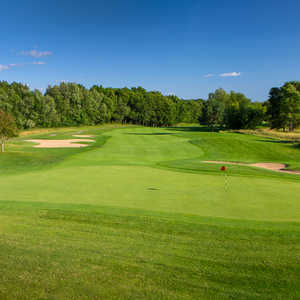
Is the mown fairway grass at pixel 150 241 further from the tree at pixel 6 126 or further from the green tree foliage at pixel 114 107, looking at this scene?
the green tree foliage at pixel 114 107

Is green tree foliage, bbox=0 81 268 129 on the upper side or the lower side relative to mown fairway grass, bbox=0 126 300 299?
upper

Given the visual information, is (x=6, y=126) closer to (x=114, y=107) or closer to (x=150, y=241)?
(x=150, y=241)

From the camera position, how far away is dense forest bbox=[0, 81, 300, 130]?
69762mm

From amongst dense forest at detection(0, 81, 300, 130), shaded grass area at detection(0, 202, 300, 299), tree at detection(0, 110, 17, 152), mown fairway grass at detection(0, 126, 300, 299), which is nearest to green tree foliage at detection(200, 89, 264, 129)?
dense forest at detection(0, 81, 300, 130)

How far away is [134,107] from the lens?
11494 centimetres

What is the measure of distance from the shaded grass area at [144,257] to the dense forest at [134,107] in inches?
2510

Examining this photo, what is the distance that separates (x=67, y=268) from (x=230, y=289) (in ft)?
9.16

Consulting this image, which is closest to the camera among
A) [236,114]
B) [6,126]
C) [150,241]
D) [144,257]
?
[144,257]

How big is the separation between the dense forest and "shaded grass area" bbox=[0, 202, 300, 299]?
2510 inches

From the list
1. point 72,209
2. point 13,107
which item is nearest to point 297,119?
point 72,209

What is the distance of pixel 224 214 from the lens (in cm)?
777

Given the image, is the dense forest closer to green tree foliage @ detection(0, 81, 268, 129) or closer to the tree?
green tree foliage @ detection(0, 81, 268, 129)

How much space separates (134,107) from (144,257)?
112 m

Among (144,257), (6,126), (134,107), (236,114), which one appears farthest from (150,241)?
(134,107)
